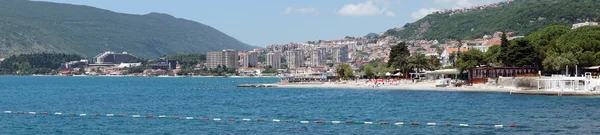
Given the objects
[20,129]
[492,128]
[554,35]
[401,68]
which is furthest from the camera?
[401,68]

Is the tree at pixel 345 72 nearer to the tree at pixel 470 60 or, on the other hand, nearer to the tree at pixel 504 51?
the tree at pixel 470 60

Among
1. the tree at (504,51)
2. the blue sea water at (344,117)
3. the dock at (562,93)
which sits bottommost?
the blue sea water at (344,117)

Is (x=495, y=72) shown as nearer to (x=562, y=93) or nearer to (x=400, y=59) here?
(x=562, y=93)

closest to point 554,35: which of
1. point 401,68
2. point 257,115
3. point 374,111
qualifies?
point 401,68

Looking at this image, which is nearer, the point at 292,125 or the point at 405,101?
the point at 292,125

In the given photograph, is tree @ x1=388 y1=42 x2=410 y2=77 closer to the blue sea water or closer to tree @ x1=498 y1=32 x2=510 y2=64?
tree @ x1=498 y1=32 x2=510 y2=64

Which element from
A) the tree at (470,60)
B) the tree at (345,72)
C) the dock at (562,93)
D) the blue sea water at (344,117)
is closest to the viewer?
the blue sea water at (344,117)

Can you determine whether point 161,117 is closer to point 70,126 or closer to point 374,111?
point 70,126

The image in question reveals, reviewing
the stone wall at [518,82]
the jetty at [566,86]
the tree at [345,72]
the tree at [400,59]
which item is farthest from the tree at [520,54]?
the tree at [345,72]

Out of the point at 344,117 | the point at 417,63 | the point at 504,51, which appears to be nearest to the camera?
the point at 344,117

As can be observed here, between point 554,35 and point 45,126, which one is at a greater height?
point 554,35

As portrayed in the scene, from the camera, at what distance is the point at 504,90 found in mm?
60938

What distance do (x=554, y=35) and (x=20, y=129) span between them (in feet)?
189

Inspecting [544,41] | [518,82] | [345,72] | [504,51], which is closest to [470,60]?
[504,51]
